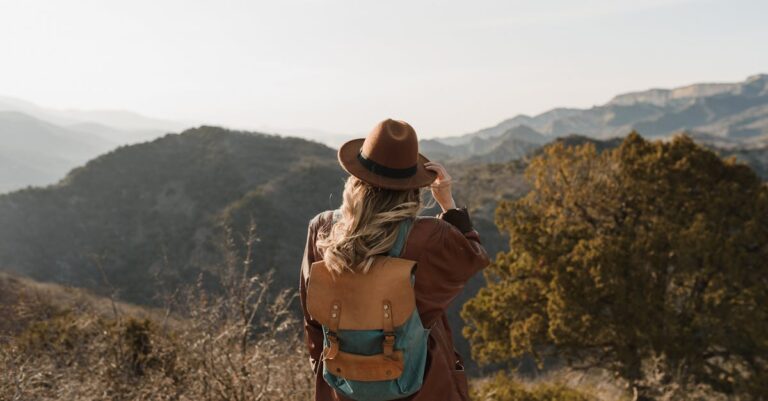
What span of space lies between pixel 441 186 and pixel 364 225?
0.50 metres

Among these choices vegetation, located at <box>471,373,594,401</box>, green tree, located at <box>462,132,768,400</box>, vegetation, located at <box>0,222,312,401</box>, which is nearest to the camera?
vegetation, located at <box>0,222,312,401</box>

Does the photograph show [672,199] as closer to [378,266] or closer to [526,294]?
[526,294]

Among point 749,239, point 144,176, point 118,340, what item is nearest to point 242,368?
point 118,340

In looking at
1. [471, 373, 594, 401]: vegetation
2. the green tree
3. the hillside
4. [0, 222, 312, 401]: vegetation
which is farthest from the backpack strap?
the hillside

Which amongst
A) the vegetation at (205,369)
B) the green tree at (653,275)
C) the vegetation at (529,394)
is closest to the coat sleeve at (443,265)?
the vegetation at (205,369)

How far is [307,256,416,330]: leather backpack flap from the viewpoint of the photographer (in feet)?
6.53

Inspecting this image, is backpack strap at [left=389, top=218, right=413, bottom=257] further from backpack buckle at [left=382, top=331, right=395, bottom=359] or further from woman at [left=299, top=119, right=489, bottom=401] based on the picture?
backpack buckle at [left=382, top=331, right=395, bottom=359]

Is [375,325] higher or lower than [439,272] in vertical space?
lower

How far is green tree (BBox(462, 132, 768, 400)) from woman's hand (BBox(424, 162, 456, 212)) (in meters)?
7.60

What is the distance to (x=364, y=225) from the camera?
6.72 ft

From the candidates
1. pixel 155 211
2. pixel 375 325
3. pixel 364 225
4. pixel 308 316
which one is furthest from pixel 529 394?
pixel 155 211

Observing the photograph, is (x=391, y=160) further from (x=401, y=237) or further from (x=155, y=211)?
(x=155, y=211)

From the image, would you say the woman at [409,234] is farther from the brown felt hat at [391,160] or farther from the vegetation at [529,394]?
the vegetation at [529,394]

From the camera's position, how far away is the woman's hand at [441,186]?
2332mm
